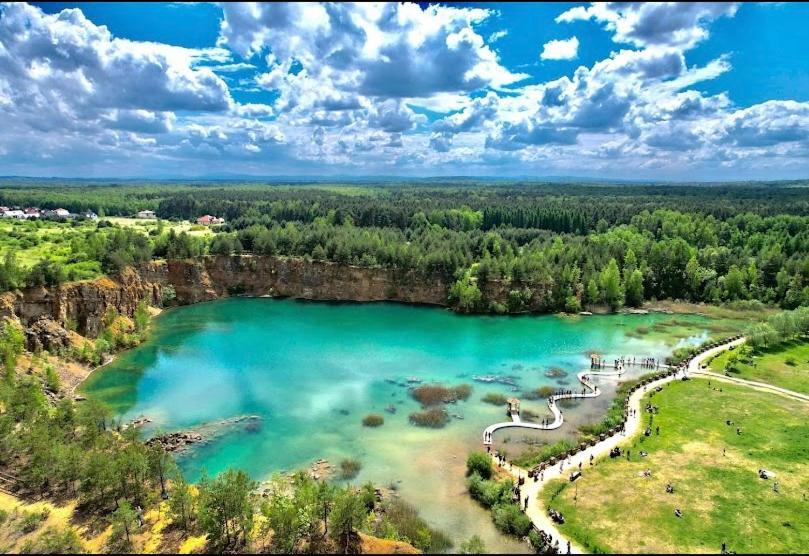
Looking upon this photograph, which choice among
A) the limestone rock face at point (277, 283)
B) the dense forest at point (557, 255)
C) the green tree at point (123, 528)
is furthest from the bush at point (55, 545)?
the limestone rock face at point (277, 283)

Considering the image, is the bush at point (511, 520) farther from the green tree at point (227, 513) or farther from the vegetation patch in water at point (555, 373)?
the vegetation patch in water at point (555, 373)

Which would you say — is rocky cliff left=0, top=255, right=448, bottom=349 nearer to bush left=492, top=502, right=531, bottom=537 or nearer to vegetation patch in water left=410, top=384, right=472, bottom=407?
vegetation patch in water left=410, top=384, right=472, bottom=407

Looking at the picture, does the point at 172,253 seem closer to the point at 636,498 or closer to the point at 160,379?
the point at 160,379

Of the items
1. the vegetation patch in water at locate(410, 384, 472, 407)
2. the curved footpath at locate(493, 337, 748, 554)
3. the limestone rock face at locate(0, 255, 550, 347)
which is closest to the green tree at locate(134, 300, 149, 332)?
the limestone rock face at locate(0, 255, 550, 347)

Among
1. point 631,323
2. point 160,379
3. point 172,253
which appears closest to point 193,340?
point 160,379


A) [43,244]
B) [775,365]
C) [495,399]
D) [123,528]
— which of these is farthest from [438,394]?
[43,244]

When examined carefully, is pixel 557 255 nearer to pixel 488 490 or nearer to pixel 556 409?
pixel 556 409
